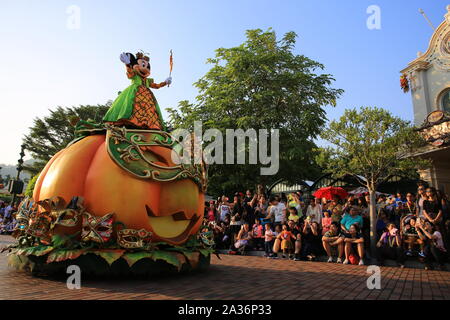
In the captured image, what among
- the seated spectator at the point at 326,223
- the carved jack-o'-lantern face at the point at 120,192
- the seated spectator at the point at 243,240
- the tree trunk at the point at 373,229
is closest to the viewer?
the carved jack-o'-lantern face at the point at 120,192

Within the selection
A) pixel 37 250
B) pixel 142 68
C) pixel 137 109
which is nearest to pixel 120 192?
pixel 37 250

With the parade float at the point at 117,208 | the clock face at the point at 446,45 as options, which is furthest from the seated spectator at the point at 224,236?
the clock face at the point at 446,45

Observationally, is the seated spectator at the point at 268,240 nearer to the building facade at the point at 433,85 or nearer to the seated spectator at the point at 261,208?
the seated spectator at the point at 261,208

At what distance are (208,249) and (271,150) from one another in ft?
36.3

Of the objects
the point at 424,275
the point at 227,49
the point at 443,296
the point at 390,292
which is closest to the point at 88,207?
the point at 390,292

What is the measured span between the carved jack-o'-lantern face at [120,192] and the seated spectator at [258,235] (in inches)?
226

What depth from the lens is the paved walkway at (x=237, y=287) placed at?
15.4ft

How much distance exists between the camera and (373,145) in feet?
34.9

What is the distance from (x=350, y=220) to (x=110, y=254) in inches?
281

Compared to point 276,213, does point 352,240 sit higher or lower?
lower

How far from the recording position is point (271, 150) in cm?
1759

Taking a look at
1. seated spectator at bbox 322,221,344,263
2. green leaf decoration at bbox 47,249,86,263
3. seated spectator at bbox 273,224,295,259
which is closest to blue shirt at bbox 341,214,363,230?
seated spectator at bbox 322,221,344,263

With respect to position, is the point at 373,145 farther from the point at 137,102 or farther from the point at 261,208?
the point at 137,102
